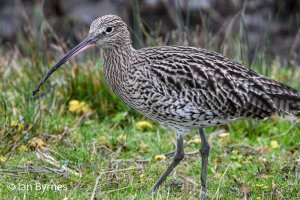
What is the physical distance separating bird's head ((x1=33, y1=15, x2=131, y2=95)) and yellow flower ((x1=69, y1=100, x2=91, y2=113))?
139 centimetres

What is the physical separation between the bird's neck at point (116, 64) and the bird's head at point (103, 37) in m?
0.06

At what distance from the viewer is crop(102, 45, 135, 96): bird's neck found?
721 centimetres

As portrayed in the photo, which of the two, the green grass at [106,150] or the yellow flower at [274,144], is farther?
the yellow flower at [274,144]

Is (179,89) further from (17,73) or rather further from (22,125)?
(17,73)

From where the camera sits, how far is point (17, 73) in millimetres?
9477

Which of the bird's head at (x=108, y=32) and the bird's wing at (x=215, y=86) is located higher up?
the bird's head at (x=108, y=32)

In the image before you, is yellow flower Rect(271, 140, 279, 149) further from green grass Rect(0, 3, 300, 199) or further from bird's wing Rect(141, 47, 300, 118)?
bird's wing Rect(141, 47, 300, 118)

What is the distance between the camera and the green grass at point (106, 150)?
6.75 metres

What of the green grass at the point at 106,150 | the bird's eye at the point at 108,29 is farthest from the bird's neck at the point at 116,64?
the green grass at the point at 106,150

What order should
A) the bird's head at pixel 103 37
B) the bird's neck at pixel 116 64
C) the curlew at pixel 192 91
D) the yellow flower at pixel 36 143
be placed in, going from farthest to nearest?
1. the yellow flower at pixel 36 143
2. the bird's neck at pixel 116 64
3. the bird's head at pixel 103 37
4. the curlew at pixel 192 91

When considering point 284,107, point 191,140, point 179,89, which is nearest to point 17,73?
point 191,140

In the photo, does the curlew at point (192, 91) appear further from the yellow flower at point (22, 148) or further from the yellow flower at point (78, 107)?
the yellow flower at point (78, 107)

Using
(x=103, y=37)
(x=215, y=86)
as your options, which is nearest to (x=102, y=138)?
(x=103, y=37)

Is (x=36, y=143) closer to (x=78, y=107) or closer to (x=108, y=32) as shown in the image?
(x=78, y=107)
